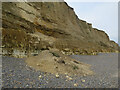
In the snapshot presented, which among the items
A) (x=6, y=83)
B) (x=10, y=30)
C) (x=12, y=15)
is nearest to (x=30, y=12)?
(x=12, y=15)

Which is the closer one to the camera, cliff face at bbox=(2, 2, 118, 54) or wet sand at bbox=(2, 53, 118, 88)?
wet sand at bbox=(2, 53, 118, 88)

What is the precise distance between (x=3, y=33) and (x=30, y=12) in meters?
5.87

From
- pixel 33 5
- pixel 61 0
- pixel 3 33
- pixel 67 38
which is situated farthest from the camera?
pixel 61 0

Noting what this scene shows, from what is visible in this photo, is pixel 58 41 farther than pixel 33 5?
Yes

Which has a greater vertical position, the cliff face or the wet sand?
the cliff face

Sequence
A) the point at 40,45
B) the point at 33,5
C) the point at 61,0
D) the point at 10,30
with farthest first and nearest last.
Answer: the point at 61,0 < the point at 33,5 < the point at 40,45 < the point at 10,30

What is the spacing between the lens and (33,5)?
14719 mm

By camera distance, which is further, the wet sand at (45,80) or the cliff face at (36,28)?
the cliff face at (36,28)

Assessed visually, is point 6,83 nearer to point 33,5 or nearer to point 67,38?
point 33,5

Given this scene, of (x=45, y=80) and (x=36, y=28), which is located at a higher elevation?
(x=36, y=28)

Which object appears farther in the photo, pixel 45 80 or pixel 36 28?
pixel 36 28

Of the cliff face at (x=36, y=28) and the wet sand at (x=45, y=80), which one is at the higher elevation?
the cliff face at (x=36, y=28)

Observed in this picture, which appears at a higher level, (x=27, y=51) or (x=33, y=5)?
(x=33, y=5)

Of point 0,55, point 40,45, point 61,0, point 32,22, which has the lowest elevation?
point 0,55
